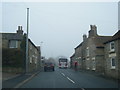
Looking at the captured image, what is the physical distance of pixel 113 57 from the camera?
96.3ft

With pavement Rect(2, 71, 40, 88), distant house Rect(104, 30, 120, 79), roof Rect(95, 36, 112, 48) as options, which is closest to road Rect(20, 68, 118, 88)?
pavement Rect(2, 71, 40, 88)

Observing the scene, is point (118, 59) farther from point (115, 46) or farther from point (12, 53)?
point (12, 53)

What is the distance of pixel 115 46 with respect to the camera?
28.4 metres

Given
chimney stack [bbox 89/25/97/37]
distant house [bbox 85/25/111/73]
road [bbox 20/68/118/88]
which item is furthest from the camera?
chimney stack [bbox 89/25/97/37]

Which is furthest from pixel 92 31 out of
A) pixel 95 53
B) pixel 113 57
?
pixel 113 57

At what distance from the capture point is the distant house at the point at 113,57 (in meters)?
27.5

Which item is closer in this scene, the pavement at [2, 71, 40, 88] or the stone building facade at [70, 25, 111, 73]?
the pavement at [2, 71, 40, 88]

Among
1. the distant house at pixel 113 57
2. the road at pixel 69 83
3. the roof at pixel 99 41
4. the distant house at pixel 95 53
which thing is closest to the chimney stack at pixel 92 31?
the distant house at pixel 95 53

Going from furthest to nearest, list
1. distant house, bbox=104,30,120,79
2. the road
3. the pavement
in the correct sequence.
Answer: distant house, bbox=104,30,120,79 → the road → the pavement

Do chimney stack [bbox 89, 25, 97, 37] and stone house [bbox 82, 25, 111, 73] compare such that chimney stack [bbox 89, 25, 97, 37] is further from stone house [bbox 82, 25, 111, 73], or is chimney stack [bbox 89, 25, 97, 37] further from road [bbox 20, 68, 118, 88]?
road [bbox 20, 68, 118, 88]

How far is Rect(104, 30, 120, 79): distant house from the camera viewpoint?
1085 inches

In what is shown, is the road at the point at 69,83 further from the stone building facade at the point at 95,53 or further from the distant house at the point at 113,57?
the stone building facade at the point at 95,53

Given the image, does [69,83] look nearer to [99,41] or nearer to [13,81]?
[13,81]

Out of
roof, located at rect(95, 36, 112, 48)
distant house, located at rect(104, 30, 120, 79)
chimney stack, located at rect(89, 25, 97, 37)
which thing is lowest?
distant house, located at rect(104, 30, 120, 79)
